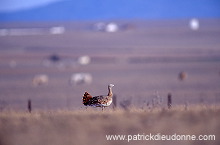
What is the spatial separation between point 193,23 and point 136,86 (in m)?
102

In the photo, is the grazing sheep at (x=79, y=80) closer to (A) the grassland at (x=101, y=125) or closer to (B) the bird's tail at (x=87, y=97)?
(B) the bird's tail at (x=87, y=97)

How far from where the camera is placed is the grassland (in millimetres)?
14023

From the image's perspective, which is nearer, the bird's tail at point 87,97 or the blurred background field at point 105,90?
the blurred background field at point 105,90

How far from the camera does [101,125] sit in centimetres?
1526

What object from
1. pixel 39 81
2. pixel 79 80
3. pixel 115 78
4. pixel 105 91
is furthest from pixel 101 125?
pixel 115 78

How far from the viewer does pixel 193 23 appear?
144000mm

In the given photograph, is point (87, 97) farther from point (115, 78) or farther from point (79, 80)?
point (115, 78)

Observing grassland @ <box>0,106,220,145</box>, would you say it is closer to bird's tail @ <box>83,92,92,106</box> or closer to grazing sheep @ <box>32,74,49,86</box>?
bird's tail @ <box>83,92,92,106</box>

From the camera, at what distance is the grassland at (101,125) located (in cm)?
1402

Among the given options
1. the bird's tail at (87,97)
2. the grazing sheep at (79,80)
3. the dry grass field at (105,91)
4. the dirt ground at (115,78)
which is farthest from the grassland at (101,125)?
the grazing sheep at (79,80)

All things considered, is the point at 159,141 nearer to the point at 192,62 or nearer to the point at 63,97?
the point at 63,97

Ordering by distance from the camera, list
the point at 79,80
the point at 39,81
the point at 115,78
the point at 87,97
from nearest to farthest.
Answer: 1. the point at 87,97
2. the point at 39,81
3. the point at 79,80
4. the point at 115,78

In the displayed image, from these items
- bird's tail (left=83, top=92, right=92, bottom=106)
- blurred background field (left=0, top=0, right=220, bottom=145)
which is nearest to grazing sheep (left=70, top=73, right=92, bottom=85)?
blurred background field (left=0, top=0, right=220, bottom=145)

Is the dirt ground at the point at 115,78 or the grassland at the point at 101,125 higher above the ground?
the dirt ground at the point at 115,78
